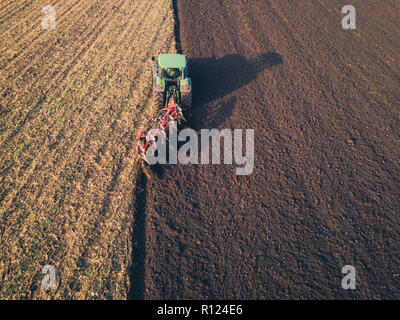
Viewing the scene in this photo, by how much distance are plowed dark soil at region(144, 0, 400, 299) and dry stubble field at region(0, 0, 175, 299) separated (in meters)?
1.30

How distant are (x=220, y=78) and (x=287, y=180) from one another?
19.1 feet

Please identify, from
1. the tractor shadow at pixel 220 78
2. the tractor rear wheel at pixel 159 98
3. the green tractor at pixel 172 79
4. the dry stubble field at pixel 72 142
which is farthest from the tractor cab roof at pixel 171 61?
the dry stubble field at pixel 72 142

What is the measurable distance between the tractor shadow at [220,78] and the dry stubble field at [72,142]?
208cm

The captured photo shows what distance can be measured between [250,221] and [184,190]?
233cm

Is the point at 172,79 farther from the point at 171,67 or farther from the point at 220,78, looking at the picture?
the point at 220,78

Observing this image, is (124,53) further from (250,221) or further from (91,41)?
(250,221)

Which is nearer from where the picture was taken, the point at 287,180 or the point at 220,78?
the point at 287,180

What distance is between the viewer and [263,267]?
7.84 meters

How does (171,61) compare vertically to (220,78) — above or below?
above

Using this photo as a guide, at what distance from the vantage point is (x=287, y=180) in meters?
9.70

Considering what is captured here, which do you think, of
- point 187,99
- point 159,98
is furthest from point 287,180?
point 159,98

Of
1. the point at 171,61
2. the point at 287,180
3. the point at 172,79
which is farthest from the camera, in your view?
the point at 172,79

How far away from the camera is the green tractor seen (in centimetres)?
1055

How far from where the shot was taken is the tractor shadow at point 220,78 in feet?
37.4
